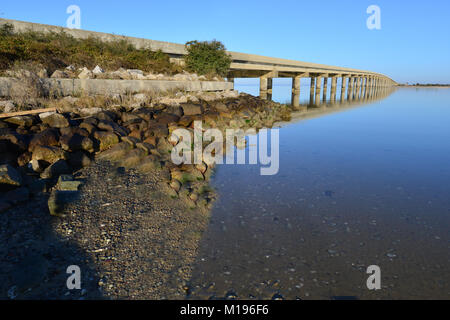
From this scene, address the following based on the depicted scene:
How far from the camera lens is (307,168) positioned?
7.96 m

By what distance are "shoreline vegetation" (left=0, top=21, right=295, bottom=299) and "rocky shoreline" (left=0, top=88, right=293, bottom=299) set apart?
0.02 meters

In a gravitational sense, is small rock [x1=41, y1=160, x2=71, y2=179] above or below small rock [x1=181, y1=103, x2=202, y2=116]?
below

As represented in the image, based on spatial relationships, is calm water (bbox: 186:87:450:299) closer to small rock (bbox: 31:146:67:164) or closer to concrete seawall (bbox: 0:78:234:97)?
small rock (bbox: 31:146:67:164)

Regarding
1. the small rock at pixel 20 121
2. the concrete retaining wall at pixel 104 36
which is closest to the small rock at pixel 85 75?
the small rock at pixel 20 121

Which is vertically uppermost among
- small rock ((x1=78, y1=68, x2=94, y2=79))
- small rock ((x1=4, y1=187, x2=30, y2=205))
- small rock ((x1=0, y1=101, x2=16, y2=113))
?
small rock ((x1=78, y1=68, x2=94, y2=79))

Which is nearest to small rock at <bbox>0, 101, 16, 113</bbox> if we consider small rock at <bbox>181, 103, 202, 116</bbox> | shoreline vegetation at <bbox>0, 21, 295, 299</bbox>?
shoreline vegetation at <bbox>0, 21, 295, 299</bbox>

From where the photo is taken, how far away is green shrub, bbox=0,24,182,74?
36.4ft

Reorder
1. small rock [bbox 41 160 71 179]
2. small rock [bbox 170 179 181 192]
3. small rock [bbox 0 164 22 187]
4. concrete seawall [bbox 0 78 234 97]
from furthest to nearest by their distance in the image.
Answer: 1. concrete seawall [bbox 0 78 234 97]
2. small rock [bbox 170 179 181 192]
3. small rock [bbox 41 160 71 179]
4. small rock [bbox 0 164 22 187]

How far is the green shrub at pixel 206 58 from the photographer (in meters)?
20.9

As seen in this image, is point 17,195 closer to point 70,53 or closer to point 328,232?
point 328,232

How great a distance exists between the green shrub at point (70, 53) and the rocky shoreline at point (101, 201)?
4.83m
